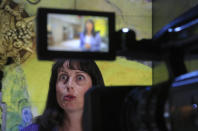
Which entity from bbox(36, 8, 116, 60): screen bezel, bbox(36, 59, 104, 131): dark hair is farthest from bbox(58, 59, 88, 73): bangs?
bbox(36, 8, 116, 60): screen bezel

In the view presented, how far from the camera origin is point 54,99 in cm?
233

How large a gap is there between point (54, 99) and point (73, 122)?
218mm

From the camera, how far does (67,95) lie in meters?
2.34

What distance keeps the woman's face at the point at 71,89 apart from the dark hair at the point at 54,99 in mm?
31

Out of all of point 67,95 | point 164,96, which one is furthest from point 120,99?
point 67,95

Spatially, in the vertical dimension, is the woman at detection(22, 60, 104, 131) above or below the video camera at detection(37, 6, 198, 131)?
below

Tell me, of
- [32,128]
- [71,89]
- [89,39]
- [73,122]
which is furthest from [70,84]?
[89,39]

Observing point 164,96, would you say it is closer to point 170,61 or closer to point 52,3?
point 170,61

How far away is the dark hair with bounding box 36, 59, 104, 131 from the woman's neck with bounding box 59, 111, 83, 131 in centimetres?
4

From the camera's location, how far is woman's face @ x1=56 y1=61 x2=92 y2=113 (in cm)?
233

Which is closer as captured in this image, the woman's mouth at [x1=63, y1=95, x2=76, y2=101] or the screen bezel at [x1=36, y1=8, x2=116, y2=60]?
the screen bezel at [x1=36, y1=8, x2=116, y2=60]

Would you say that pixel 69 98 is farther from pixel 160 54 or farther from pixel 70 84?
pixel 160 54

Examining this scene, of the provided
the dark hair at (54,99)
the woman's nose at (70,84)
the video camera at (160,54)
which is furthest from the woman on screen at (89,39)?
the woman's nose at (70,84)

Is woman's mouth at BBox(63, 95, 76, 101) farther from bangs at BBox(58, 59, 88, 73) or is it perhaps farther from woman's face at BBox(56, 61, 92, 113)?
bangs at BBox(58, 59, 88, 73)
